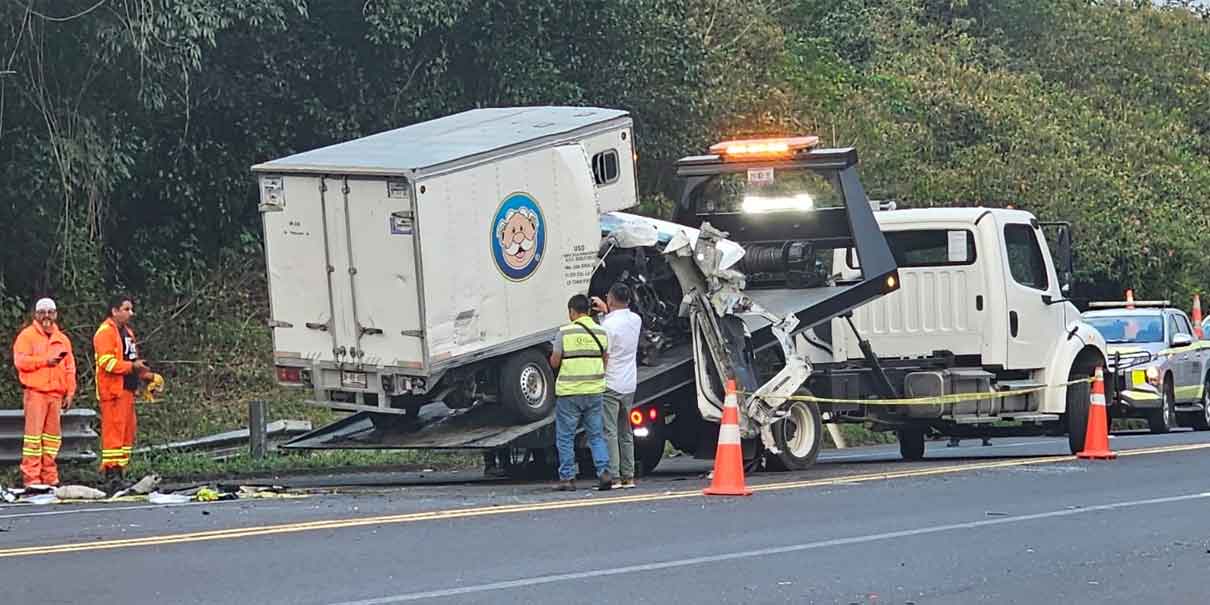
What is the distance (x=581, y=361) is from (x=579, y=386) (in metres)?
0.21

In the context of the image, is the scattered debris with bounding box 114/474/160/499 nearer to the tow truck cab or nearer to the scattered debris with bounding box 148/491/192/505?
the scattered debris with bounding box 148/491/192/505

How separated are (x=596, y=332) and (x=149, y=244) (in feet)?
35.6

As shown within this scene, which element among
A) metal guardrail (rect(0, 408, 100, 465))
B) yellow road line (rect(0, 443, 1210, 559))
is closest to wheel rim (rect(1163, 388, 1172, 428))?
yellow road line (rect(0, 443, 1210, 559))

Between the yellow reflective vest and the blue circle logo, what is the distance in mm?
1045

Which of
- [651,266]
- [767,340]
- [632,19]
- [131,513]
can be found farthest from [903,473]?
[632,19]

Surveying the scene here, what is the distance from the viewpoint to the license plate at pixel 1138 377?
24469mm

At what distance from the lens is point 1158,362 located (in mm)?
24484

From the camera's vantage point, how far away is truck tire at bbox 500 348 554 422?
1580cm

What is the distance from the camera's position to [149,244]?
2400cm

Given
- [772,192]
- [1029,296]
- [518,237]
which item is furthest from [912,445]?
[518,237]

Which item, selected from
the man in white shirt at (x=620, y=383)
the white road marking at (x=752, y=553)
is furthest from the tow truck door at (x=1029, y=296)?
the man in white shirt at (x=620, y=383)

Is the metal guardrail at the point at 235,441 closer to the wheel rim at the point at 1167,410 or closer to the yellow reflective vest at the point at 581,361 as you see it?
the yellow reflective vest at the point at 581,361

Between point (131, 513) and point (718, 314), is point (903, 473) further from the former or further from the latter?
point (131, 513)

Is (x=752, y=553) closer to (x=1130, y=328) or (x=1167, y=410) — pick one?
(x=1167, y=410)
